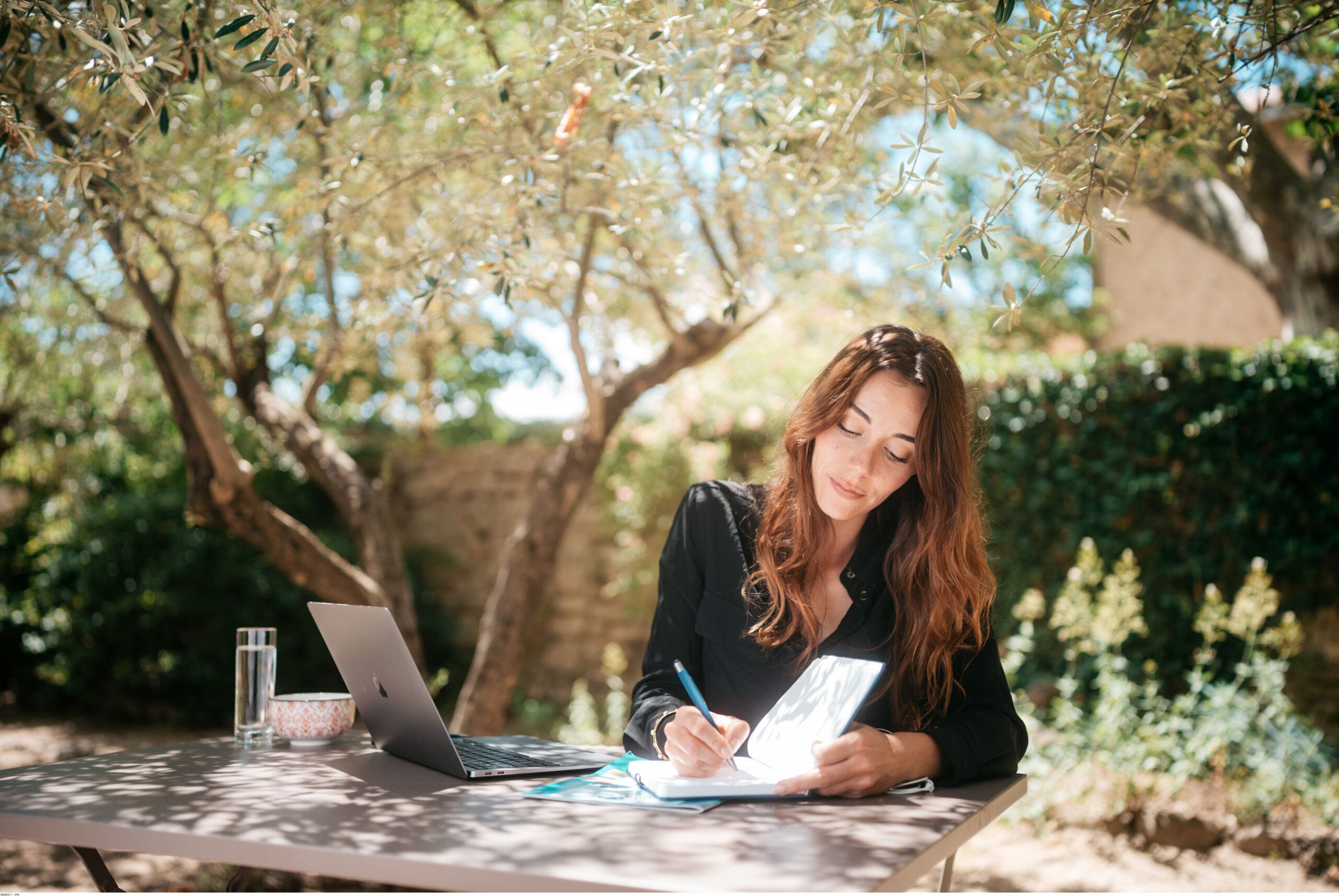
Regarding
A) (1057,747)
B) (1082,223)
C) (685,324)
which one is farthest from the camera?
(1057,747)

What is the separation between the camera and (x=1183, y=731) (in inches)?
160

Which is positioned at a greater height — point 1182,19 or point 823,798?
point 1182,19

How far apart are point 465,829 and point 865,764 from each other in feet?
2.06

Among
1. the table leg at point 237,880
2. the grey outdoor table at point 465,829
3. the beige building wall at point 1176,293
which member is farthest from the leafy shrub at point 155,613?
the beige building wall at point 1176,293

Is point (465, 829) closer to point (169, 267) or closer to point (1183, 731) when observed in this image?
point (169, 267)

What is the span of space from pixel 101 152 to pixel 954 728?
245cm

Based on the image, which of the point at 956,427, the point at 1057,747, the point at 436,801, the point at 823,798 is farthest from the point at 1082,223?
the point at 1057,747

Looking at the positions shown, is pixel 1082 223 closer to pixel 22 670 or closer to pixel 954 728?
pixel 954 728

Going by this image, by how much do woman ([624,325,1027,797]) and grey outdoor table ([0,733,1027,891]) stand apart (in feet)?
0.87

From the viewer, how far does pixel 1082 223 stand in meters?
1.83

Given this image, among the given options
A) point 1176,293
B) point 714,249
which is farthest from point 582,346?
point 1176,293

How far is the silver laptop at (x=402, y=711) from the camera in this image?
1567mm

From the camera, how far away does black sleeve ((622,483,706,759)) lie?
1.93 meters

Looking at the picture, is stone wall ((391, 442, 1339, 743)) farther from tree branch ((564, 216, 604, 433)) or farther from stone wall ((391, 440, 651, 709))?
tree branch ((564, 216, 604, 433))
